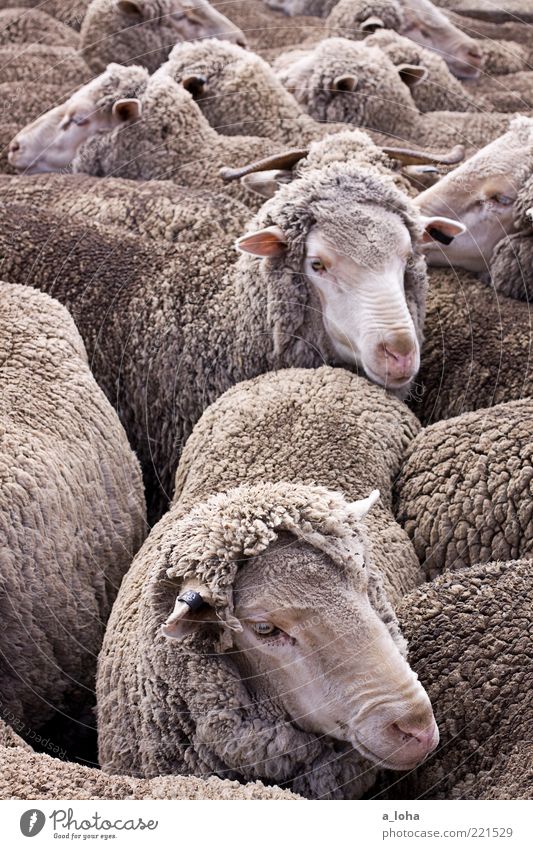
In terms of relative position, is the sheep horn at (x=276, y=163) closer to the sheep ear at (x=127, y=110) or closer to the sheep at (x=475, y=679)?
the sheep ear at (x=127, y=110)

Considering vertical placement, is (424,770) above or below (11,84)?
below

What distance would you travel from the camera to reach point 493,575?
3299 millimetres

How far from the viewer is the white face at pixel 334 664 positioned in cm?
276

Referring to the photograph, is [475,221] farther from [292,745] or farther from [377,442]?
[292,745]

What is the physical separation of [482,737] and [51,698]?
4.22 feet

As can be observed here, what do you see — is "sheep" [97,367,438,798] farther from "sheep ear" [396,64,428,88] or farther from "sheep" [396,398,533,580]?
"sheep ear" [396,64,428,88]

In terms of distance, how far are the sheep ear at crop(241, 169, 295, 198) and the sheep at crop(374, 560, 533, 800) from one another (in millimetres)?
2340

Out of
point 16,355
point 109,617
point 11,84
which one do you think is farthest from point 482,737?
point 11,84

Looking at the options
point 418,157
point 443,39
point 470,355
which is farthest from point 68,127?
point 443,39

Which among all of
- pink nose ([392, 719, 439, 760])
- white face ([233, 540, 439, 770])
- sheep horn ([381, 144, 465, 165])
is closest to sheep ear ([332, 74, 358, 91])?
sheep horn ([381, 144, 465, 165])

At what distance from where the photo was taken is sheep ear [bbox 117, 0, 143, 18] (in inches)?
271

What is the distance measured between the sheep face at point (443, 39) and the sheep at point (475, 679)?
503 centimetres

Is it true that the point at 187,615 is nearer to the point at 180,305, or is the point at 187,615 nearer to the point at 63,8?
the point at 180,305

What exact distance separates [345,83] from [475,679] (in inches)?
150
